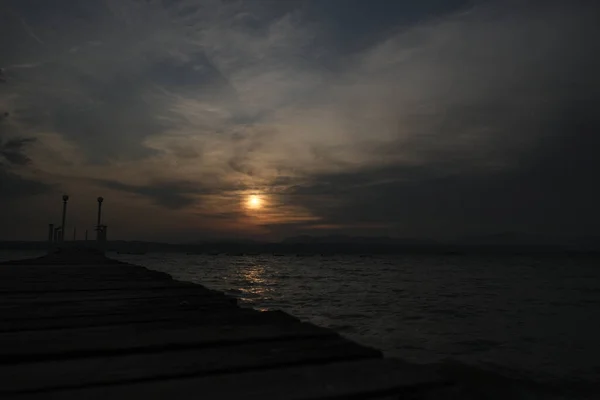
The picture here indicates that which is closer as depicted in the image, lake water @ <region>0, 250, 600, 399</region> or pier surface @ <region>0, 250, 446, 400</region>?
pier surface @ <region>0, 250, 446, 400</region>

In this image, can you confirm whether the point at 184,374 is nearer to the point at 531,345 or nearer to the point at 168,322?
the point at 168,322

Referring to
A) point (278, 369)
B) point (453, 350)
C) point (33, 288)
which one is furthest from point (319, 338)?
point (453, 350)

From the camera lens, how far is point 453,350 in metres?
10.1

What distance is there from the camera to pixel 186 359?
8.70 ft

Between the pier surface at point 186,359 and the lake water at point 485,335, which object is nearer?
the pier surface at point 186,359

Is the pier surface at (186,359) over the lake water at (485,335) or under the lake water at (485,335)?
over

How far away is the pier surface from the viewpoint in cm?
206

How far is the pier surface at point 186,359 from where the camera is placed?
206cm

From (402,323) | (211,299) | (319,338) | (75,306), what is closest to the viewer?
(319,338)

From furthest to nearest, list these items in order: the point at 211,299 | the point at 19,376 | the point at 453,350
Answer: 1. the point at 453,350
2. the point at 211,299
3. the point at 19,376

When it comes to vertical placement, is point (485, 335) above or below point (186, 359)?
below

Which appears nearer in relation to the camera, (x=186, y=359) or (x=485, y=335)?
(x=186, y=359)

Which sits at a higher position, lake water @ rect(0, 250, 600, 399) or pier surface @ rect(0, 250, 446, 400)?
pier surface @ rect(0, 250, 446, 400)

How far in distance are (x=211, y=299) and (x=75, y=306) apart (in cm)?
181
